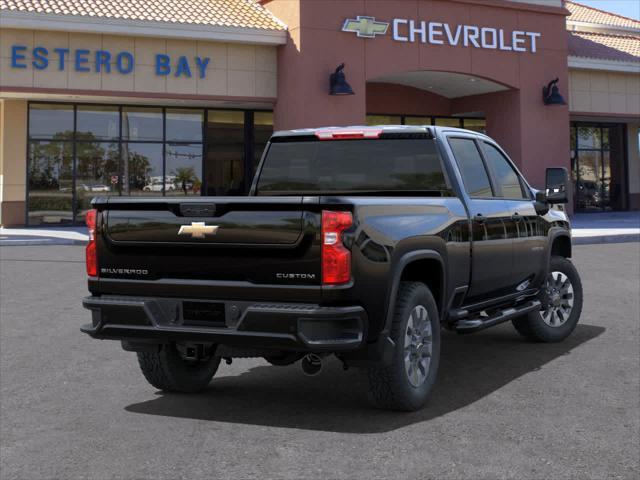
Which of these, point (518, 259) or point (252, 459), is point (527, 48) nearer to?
point (518, 259)

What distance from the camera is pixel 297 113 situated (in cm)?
2619

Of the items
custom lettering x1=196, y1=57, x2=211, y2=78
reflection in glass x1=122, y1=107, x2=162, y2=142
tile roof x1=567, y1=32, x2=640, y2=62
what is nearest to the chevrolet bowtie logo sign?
custom lettering x1=196, y1=57, x2=211, y2=78

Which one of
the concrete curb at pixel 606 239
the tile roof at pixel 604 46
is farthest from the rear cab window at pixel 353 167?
the tile roof at pixel 604 46

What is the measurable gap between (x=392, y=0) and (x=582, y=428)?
23714 millimetres

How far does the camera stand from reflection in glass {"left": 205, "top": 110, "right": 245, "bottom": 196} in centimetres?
2986

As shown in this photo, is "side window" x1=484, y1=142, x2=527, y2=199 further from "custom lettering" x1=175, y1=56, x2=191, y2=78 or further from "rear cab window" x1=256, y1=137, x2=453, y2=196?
"custom lettering" x1=175, y1=56, x2=191, y2=78

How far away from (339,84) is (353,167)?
1937 cm

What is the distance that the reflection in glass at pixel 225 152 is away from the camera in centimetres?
2986

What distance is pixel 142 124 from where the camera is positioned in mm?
28766

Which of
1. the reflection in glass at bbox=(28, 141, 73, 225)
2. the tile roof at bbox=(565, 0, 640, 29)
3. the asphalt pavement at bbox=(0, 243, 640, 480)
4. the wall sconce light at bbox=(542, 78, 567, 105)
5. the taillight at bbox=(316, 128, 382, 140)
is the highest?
the tile roof at bbox=(565, 0, 640, 29)

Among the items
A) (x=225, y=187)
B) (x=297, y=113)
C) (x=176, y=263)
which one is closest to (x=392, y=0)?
(x=297, y=113)

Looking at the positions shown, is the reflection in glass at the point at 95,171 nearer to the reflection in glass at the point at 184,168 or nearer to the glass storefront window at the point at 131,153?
the glass storefront window at the point at 131,153

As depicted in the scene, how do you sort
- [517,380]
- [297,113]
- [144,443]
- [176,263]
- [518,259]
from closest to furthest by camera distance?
[144,443] < [176,263] < [517,380] < [518,259] < [297,113]

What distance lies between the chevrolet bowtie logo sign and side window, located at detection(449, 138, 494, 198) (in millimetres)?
20095
